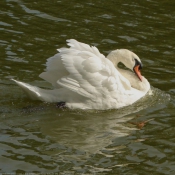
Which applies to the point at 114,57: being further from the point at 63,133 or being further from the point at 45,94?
the point at 63,133

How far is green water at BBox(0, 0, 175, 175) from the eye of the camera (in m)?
9.25

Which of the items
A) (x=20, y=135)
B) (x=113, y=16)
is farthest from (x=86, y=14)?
(x=20, y=135)

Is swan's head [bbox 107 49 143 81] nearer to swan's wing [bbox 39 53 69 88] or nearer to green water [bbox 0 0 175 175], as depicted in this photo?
green water [bbox 0 0 175 175]

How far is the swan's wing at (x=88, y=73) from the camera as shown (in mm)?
10984

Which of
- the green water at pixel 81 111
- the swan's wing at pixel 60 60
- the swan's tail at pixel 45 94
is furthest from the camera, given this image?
the swan's tail at pixel 45 94

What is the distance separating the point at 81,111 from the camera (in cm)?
1137

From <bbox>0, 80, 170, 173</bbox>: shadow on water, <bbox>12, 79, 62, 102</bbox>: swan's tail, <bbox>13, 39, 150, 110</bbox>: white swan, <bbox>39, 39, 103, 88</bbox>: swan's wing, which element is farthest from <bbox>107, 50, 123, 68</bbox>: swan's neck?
<bbox>12, 79, 62, 102</bbox>: swan's tail

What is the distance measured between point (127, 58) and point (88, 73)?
1567mm

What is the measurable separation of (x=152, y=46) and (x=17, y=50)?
3221 mm

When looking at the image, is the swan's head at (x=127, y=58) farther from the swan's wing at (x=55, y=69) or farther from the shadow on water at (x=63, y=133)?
the swan's wing at (x=55, y=69)

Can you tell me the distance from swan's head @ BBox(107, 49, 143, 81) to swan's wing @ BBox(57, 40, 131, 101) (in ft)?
3.29

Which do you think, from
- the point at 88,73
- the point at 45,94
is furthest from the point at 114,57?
the point at 45,94

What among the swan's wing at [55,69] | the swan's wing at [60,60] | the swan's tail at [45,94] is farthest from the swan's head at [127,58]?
the swan's tail at [45,94]

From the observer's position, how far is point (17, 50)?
1402 cm
